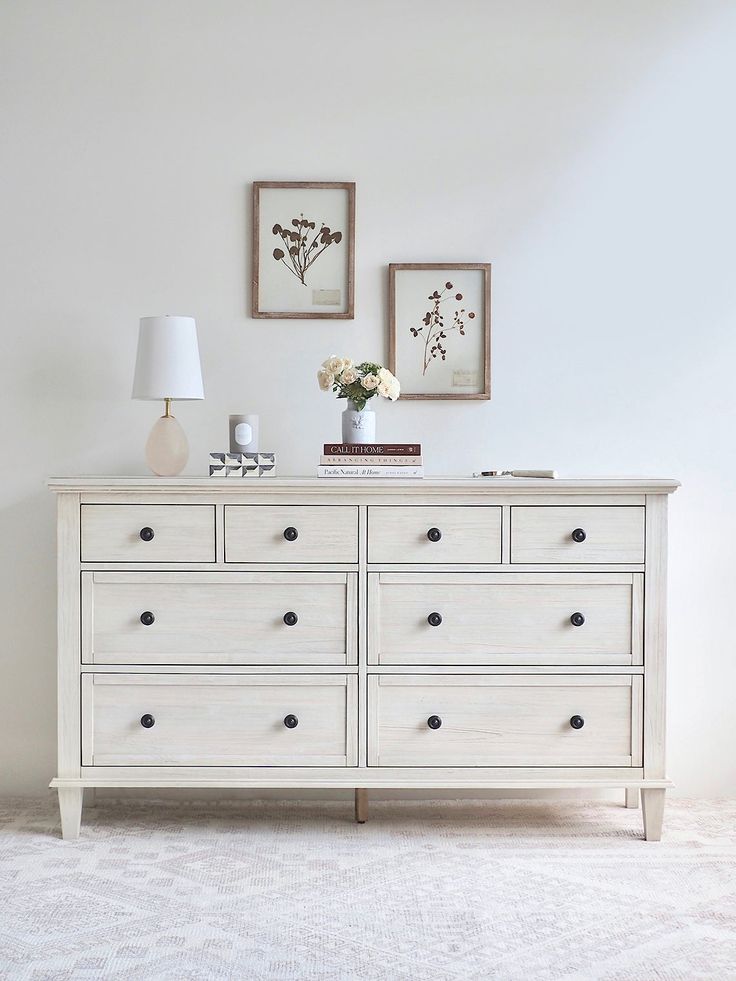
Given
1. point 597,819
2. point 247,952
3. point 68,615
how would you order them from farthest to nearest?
point 597,819
point 68,615
point 247,952

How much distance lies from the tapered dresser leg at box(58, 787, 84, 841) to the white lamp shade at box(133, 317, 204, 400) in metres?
1.11

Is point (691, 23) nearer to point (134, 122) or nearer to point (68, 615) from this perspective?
point (134, 122)

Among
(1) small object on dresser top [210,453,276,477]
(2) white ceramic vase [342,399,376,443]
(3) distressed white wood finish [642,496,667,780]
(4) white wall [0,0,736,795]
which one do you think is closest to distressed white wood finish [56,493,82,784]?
(1) small object on dresser top [210,453,276,477]

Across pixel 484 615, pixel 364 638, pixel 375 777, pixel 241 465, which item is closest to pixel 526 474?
pixel 484 615

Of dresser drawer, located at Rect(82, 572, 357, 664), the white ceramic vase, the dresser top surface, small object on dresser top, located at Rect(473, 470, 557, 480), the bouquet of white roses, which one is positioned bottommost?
dresser drawer, located at Rect(82, 572, 357, 664)

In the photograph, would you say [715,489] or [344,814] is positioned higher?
[715,489]

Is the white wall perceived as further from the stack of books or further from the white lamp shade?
the stack of books

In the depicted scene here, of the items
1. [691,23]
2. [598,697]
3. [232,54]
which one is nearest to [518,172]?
[691,23]

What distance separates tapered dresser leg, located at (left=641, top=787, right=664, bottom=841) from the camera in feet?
8.52

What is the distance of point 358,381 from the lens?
9.05ft

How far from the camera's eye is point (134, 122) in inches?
118

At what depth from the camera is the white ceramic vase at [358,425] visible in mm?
2754

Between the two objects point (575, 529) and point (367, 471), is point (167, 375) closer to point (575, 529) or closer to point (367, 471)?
point (367, 471)

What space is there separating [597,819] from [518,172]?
6.55ft
